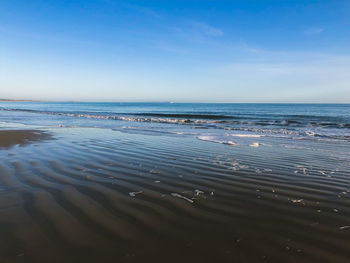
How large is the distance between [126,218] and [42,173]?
325 cm

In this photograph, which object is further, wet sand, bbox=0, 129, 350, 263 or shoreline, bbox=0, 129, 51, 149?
shoreline, bbox=0, 129, 51, 149

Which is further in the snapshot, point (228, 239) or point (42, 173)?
point (42, 173)

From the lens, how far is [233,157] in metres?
7.64

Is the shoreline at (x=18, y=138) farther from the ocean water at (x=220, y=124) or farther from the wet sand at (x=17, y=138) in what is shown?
the ocean water at (x=220, y=124)

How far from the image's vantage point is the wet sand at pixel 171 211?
8.43ft

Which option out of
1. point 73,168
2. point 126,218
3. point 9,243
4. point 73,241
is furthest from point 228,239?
point 73,168

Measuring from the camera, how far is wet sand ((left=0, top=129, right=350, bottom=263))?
2570mm

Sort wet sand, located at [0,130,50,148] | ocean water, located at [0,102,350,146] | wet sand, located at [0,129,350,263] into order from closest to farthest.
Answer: wet sand, located at [0,129,350,263]
wet sand, located at [0,130,50,148]
ocean water, located at [0,102,350,146]

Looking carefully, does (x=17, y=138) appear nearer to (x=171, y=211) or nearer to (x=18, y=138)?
(x=18, y=138)

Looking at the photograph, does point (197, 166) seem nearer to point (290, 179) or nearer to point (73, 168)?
point (290, 179)

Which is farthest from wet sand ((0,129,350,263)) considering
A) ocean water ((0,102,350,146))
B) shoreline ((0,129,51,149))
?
ocean water ((0,102,350,146))

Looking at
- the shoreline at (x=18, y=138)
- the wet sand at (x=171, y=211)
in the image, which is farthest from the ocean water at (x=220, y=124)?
the wet sand at (x=171, y=211)

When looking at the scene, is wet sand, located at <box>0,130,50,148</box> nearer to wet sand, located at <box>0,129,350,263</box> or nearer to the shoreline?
the shoreline

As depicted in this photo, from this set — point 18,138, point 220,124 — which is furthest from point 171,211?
point 220,124
